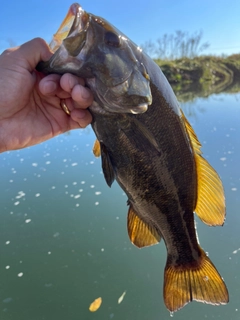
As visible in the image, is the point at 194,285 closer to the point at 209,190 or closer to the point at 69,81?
the point at 209,190

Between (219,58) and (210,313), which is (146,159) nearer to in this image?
(210,313)

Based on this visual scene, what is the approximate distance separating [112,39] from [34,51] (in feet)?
1.69

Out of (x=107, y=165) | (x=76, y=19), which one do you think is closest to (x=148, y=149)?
(x=107, y=165)

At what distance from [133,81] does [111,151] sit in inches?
15.3

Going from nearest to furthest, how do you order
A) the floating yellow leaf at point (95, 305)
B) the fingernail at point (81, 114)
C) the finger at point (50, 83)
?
the finger at point (50, 83) → the fingernail at point (81, 114) → the floating yellow leaf at point (95, 305)

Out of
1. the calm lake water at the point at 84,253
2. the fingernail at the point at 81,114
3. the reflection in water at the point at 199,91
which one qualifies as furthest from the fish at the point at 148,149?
the reflection in water at the point at 199,91

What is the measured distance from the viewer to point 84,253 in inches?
147

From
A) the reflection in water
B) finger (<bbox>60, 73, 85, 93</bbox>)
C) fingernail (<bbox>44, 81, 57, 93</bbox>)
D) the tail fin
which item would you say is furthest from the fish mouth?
the reflection in water

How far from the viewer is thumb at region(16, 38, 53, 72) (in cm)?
165

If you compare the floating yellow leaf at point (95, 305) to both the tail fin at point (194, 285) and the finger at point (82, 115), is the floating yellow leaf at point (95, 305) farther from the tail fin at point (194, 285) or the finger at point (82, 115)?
the finger at point (82, 115)

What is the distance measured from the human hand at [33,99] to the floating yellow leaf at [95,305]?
6.09ft

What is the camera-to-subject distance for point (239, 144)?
255 inches

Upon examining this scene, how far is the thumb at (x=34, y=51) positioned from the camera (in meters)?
1.65

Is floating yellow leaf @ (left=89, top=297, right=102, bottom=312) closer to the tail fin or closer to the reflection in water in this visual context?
the tail fin
